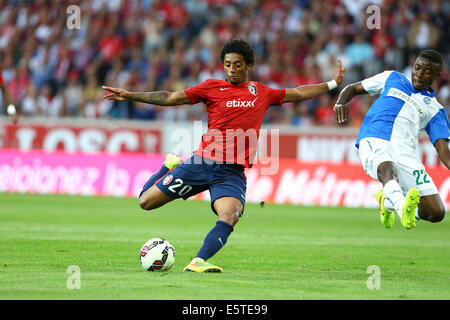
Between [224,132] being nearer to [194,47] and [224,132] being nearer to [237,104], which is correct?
[237,104]

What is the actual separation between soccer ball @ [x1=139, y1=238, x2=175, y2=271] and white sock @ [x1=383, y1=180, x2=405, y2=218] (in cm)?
245

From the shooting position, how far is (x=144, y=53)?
84.4 ft

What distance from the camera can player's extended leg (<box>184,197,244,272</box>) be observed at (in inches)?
327

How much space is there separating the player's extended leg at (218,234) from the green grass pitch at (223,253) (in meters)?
0.21

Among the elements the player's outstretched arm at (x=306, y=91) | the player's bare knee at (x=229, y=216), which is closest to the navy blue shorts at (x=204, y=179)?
the player's bare knee at (x=229, y=216)

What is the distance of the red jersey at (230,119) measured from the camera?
29.1 ft

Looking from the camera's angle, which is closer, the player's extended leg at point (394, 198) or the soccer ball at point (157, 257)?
the player's extended leg at point (394, 198)

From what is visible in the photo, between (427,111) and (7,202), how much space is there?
11726 millimetres

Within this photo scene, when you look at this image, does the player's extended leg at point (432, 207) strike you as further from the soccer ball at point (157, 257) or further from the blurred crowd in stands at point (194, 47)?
the blurred crowd in stands at point (194, 47)

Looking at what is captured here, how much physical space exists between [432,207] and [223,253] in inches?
112

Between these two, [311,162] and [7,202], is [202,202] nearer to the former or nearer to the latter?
[311,162]

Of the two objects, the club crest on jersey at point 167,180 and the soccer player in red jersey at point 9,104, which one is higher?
the soccer player in red jersey at point 9,104

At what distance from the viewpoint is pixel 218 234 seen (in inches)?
332
